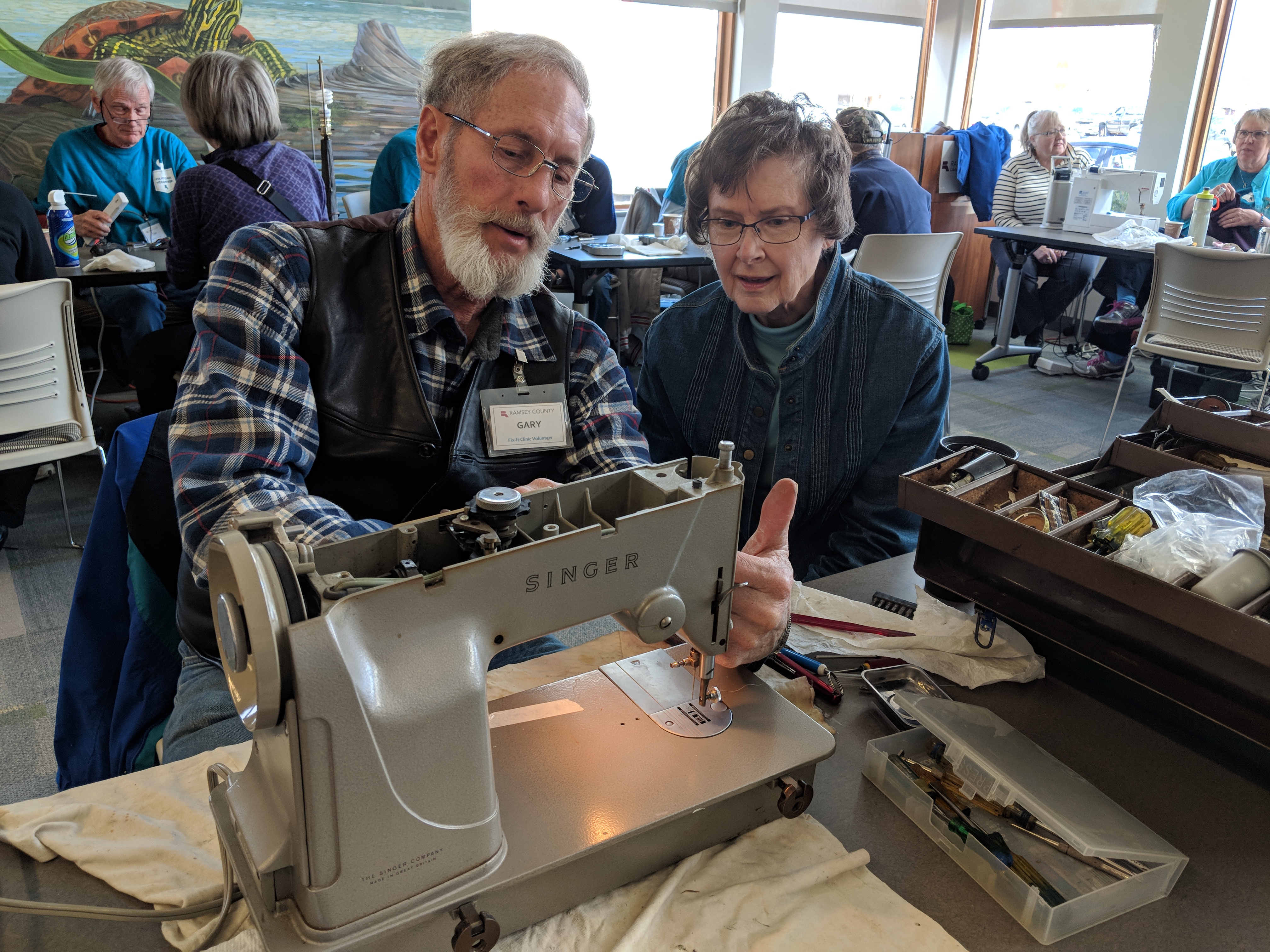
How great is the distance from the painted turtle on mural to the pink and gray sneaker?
5.50 m

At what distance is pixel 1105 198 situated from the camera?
17.8ft

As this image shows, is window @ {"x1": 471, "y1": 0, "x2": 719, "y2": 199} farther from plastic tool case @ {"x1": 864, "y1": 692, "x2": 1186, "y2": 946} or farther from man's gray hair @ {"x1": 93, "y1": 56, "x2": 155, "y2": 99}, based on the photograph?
plastic tool case @ {"x1": 864, "y1": 692, "x2": 1186, "y2": 946}

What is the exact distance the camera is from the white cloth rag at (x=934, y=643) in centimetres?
108

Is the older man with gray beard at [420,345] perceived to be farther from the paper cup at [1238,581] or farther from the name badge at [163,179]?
the name badge at [163,179]

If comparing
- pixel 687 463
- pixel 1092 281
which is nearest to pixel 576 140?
pixel 687 463

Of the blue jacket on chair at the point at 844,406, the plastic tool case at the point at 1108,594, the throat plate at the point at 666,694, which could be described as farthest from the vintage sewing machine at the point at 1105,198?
the throat plate at the point at 666,694

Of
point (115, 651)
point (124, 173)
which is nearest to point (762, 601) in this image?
point (115, 651)

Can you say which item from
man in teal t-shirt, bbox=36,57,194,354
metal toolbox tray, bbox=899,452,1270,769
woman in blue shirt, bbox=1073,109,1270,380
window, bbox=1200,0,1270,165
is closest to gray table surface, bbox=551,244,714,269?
man in teal t-shirt, bbox=36,57,194,354

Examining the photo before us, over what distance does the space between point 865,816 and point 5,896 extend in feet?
2.49

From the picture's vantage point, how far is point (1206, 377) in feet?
14.0

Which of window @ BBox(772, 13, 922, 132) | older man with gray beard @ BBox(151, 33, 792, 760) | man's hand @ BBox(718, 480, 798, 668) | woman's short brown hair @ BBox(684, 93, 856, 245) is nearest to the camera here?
man's hand @ BBox(718, 480, 798, 668)

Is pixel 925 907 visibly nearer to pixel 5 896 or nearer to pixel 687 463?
pixel 687 463

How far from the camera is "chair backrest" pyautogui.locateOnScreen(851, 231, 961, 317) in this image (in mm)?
4145

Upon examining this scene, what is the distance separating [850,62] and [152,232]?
20.0 ft
